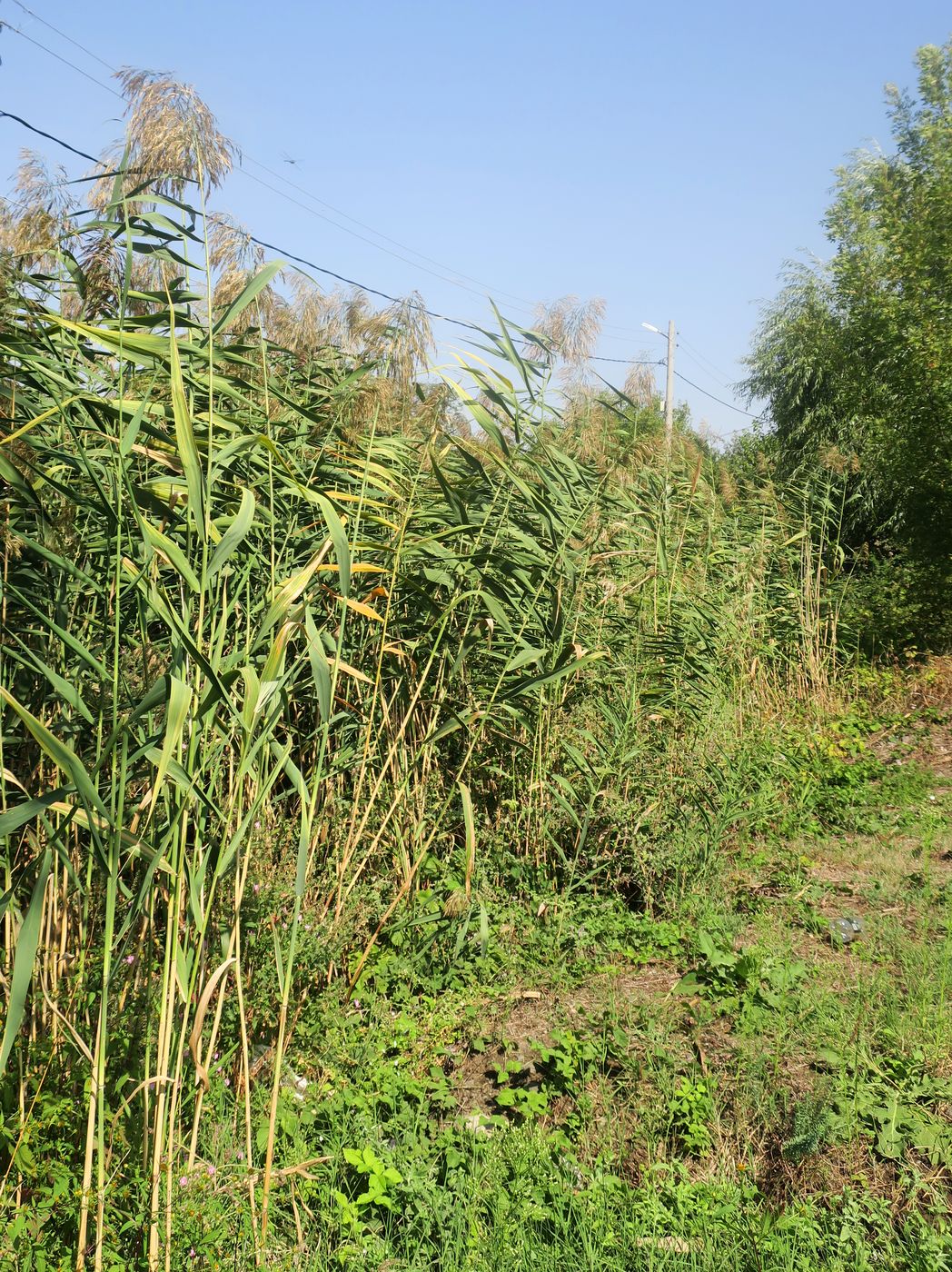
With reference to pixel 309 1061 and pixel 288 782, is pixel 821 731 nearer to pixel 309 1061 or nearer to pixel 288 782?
pixel 288 782

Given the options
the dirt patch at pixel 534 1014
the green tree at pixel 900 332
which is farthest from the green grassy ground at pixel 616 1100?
the green tree at pixel 900 332

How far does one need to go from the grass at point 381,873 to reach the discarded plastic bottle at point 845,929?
0.06 metres

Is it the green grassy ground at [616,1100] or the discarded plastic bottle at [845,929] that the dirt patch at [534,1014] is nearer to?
the green grassy ground at [616,1100]

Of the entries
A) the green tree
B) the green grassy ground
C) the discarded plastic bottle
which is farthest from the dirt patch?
the green tree

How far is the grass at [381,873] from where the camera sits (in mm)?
1916

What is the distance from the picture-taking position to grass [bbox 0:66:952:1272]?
6.29 feet

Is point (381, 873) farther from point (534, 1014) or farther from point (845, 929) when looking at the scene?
point (845, 929)

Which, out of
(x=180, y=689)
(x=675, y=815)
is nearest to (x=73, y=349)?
(x=180, y=689)

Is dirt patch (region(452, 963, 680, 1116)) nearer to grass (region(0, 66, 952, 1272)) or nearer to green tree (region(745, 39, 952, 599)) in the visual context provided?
grass (region(0, 66, 952, 1272))

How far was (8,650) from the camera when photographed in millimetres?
1976

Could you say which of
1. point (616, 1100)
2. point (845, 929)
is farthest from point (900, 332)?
point (616, 1100)

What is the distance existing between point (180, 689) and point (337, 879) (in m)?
1.40

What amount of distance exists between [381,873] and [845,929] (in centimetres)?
179

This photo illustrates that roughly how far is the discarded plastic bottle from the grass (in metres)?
0.06
